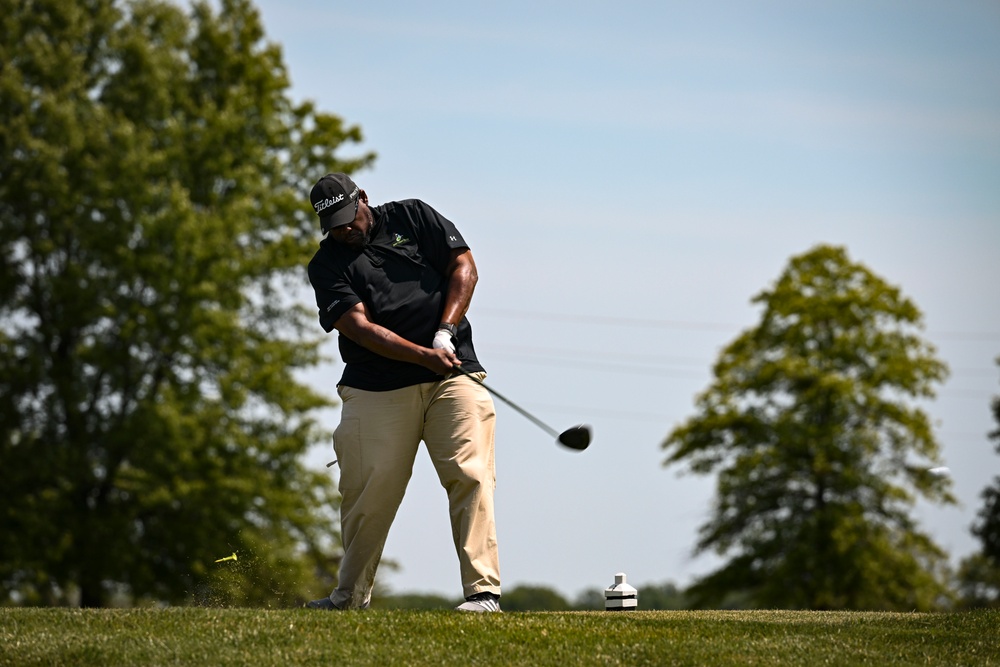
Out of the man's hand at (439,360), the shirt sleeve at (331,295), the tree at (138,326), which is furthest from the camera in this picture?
the tree at (138,326)

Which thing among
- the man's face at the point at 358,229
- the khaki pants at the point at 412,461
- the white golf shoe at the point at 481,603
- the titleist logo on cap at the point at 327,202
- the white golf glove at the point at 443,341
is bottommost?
the white golf shoe at the point at 481,603

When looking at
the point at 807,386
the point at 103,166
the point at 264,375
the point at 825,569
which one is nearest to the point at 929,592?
the point at 825,569

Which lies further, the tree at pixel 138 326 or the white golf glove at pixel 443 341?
the tree at pixel 138 326

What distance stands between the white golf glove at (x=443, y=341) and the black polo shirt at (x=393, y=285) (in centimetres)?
22

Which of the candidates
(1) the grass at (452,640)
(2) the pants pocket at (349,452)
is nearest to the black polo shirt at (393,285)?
(2) the pants pocket at (349,452)

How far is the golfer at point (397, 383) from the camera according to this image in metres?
8.37

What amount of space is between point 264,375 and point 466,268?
18508mm

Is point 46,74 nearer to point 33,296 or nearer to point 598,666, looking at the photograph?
point 33,296

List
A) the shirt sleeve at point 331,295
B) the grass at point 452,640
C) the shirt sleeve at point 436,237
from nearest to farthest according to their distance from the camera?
1. the grass at point 452,640
2. the shirt sleeve at point 331,295
3. the shirt sleeve at point 436,237

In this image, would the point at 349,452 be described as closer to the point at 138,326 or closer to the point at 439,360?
the point at 439,360

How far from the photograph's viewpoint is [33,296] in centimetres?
2777

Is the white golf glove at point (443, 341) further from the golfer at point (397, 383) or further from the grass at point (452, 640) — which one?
the grass at point (452, 640)

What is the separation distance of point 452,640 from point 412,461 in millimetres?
1540

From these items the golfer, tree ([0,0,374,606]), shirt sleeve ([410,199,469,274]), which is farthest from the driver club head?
tree ([0,0,374,606])
